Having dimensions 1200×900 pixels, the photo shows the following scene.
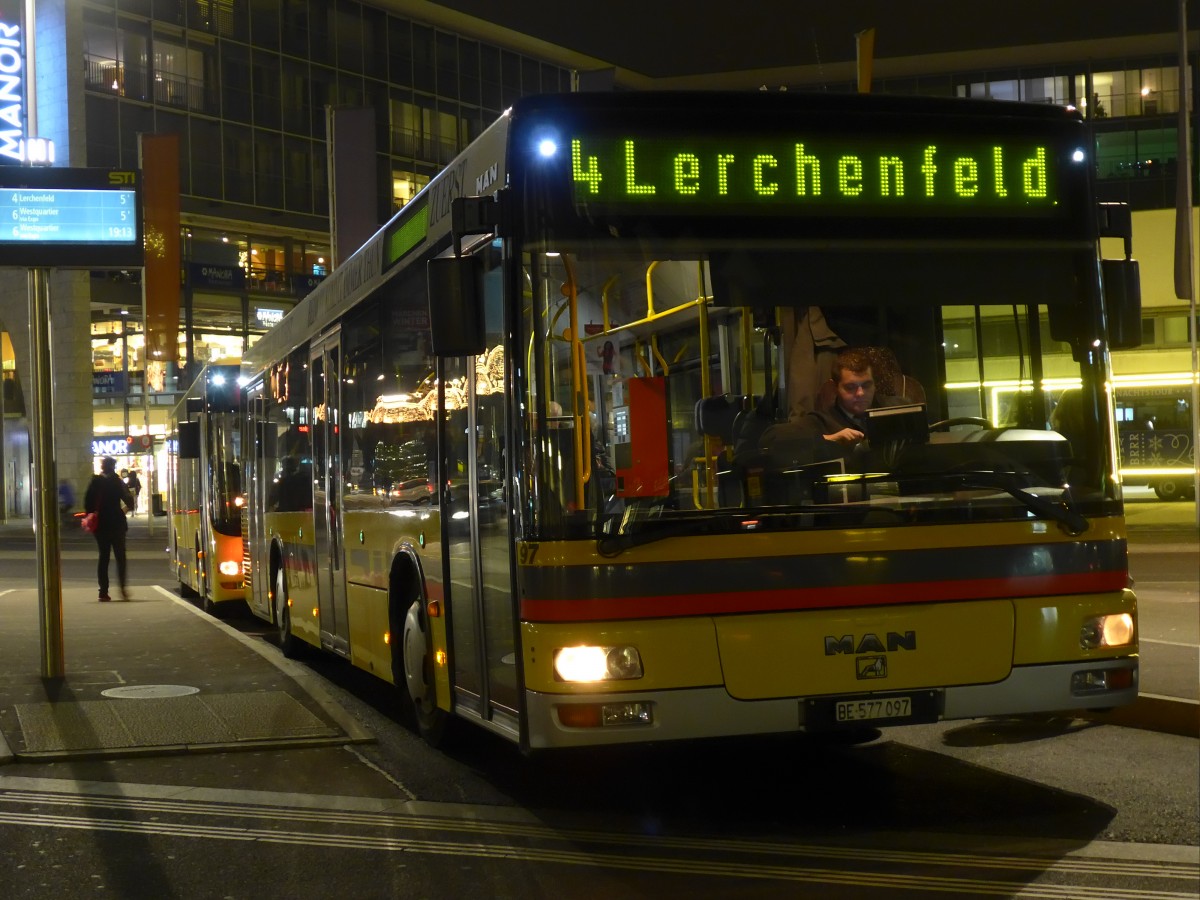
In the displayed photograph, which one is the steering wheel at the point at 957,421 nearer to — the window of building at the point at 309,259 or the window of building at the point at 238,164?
the window of building at the point at 238,164

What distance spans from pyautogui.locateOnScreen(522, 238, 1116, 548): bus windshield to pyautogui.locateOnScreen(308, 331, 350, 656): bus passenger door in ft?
16.1

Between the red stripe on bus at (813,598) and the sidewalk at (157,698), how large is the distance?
3.44 m

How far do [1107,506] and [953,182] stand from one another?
1575 mm

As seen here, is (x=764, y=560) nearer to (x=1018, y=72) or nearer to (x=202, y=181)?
(x=202, y=181)

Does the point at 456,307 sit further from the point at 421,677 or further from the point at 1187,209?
the point at 1187,209

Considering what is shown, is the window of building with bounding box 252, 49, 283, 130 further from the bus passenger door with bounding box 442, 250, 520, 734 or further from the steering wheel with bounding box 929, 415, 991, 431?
the steering wheel with bounding box 929, 415, 991, 431

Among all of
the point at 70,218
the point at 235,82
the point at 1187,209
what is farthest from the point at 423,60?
the point at 70,218

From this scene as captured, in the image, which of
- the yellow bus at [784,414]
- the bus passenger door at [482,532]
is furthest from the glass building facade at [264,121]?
the yellow bus at [784,414]

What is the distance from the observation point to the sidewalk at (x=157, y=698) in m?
9.27

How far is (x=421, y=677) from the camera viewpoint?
8.97 metres

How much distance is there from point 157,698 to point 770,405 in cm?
609

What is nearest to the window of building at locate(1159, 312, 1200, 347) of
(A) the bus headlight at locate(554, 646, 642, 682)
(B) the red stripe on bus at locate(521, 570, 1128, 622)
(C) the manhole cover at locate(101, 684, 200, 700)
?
(C) the manhole cover at locate(101, 684, 200, 700)

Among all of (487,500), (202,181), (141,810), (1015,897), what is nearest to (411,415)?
(487,500)

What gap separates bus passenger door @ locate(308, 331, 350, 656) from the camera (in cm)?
1128
